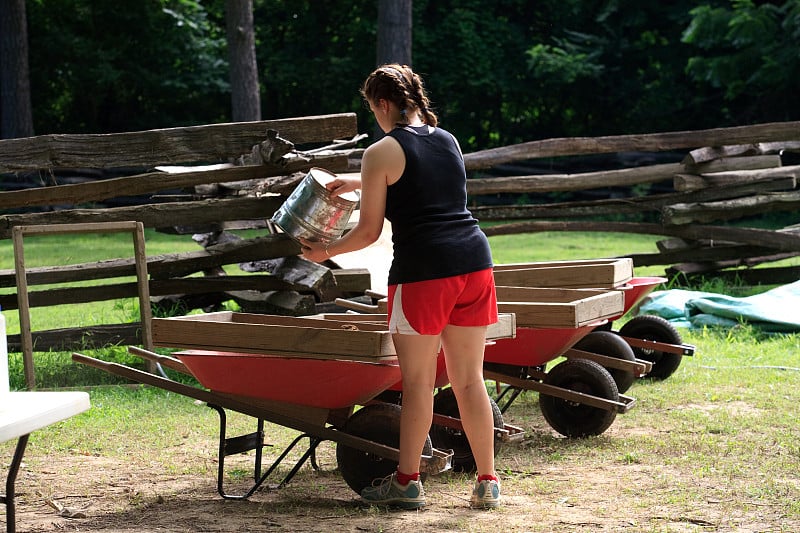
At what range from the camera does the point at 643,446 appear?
4.96 meters

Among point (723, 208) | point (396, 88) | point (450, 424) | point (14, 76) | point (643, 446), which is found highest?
A: point (14, 76)

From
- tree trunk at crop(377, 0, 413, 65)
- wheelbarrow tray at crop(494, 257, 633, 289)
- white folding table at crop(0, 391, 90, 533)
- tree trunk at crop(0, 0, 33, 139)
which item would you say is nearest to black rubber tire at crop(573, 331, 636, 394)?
wheelbarrow tray at crop(494, 257, 633, 289)

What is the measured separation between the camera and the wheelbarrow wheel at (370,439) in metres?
4.03

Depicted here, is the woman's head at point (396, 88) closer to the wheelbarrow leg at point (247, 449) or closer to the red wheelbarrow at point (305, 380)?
the red wheelbarrow at point (305, 380)

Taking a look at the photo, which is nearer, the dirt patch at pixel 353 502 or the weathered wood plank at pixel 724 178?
the dirt patch at pixel 353 502

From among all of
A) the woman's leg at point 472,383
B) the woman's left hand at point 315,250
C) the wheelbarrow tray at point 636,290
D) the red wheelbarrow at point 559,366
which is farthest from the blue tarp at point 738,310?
the woman's left hand at point 315,250

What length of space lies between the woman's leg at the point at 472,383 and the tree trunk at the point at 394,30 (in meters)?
13.7

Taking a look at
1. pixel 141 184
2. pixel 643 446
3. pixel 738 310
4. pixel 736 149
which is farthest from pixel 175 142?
pixel 736 149

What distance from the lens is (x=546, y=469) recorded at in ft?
15.1

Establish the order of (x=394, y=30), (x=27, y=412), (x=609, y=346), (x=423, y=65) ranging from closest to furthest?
1. (x=27, y=412)
2. (x=609, y=346)
3. (x=394, y=30)
4. (x=423, y=65)

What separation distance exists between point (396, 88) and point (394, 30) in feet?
45.4

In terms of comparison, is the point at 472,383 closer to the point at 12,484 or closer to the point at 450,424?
the point at 450,424

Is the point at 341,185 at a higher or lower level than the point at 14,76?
lower

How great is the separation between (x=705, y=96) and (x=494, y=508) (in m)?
18.1
